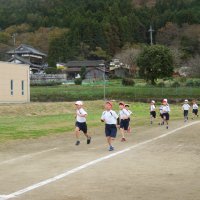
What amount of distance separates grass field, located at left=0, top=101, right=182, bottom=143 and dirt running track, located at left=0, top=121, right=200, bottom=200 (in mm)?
5026

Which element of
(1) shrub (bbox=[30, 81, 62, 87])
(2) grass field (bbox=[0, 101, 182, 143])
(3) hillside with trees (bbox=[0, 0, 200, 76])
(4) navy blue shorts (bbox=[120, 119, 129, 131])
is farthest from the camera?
(3) hillside with trees (bbox=[0, 0, 200, 76])

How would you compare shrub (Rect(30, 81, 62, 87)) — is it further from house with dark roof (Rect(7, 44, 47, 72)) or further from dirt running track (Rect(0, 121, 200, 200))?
dirt running track (Rect(0, 121, 200, 200))

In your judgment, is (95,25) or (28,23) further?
(28,23)

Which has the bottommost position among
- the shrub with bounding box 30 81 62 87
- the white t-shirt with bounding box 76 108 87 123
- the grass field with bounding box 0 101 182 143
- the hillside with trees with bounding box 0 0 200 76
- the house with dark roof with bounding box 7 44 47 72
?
the grass field with bounding box 0 101 182 143

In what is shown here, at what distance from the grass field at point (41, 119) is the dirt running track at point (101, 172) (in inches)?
198

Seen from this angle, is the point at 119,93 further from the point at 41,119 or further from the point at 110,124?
the point at 110,124

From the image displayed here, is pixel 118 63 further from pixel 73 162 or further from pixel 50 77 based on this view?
pixel 73 162

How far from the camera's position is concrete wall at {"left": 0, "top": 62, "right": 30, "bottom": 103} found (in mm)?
42219

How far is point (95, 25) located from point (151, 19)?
16645 millimetres

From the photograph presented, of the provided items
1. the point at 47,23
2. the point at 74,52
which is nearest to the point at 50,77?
the point at 74,52

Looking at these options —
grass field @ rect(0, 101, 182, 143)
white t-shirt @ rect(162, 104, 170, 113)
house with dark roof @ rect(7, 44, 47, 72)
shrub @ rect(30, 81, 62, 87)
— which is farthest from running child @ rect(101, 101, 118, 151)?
house with dark roof @ rect(7, 44, 47, 72)

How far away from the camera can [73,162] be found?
11.1m

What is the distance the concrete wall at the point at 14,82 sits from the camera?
139ft

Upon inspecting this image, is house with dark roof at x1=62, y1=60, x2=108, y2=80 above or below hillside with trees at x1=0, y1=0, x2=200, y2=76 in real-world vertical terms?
below
